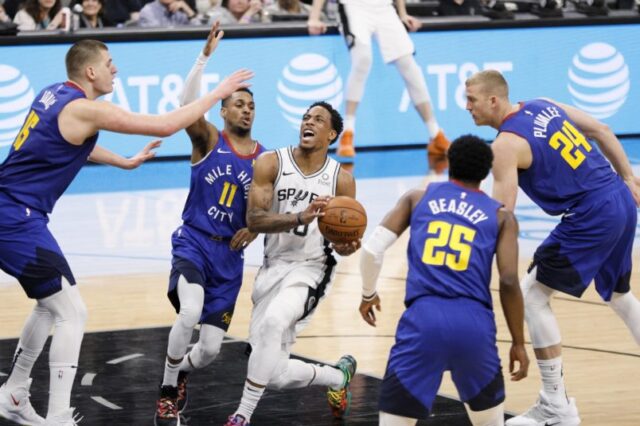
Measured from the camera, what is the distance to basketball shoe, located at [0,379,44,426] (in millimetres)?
7273

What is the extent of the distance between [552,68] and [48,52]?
6300 mm

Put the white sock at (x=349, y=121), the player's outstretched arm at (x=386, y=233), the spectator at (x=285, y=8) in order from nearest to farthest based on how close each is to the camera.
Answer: the player's outstretched arm at (x=386, y=233) < the white sock at (x=349, y=121) < the spectator at (x=285, y=8)

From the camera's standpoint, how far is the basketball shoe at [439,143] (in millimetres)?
16375

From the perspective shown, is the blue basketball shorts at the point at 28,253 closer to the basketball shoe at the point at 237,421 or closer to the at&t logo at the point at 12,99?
the basketball shoe at the point at 237,421

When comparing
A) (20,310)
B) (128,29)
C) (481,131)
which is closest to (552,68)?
(481,131)

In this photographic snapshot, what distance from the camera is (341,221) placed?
277 inches

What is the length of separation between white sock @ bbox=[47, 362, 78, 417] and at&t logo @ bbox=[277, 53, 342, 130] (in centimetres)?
966

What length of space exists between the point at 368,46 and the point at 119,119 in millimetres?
9116

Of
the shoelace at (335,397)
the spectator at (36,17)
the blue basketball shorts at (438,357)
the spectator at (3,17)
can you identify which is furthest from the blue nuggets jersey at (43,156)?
the spectator at (36,17)

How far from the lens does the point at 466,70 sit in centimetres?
1695

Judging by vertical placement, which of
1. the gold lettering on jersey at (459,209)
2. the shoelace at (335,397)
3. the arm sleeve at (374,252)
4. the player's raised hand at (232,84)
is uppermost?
the player's raised hand at (232,84)

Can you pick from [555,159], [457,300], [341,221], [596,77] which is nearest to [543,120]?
[555,159]

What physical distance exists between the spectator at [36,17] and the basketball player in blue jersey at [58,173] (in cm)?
867

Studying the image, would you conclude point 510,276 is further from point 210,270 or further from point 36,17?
point 36,17
